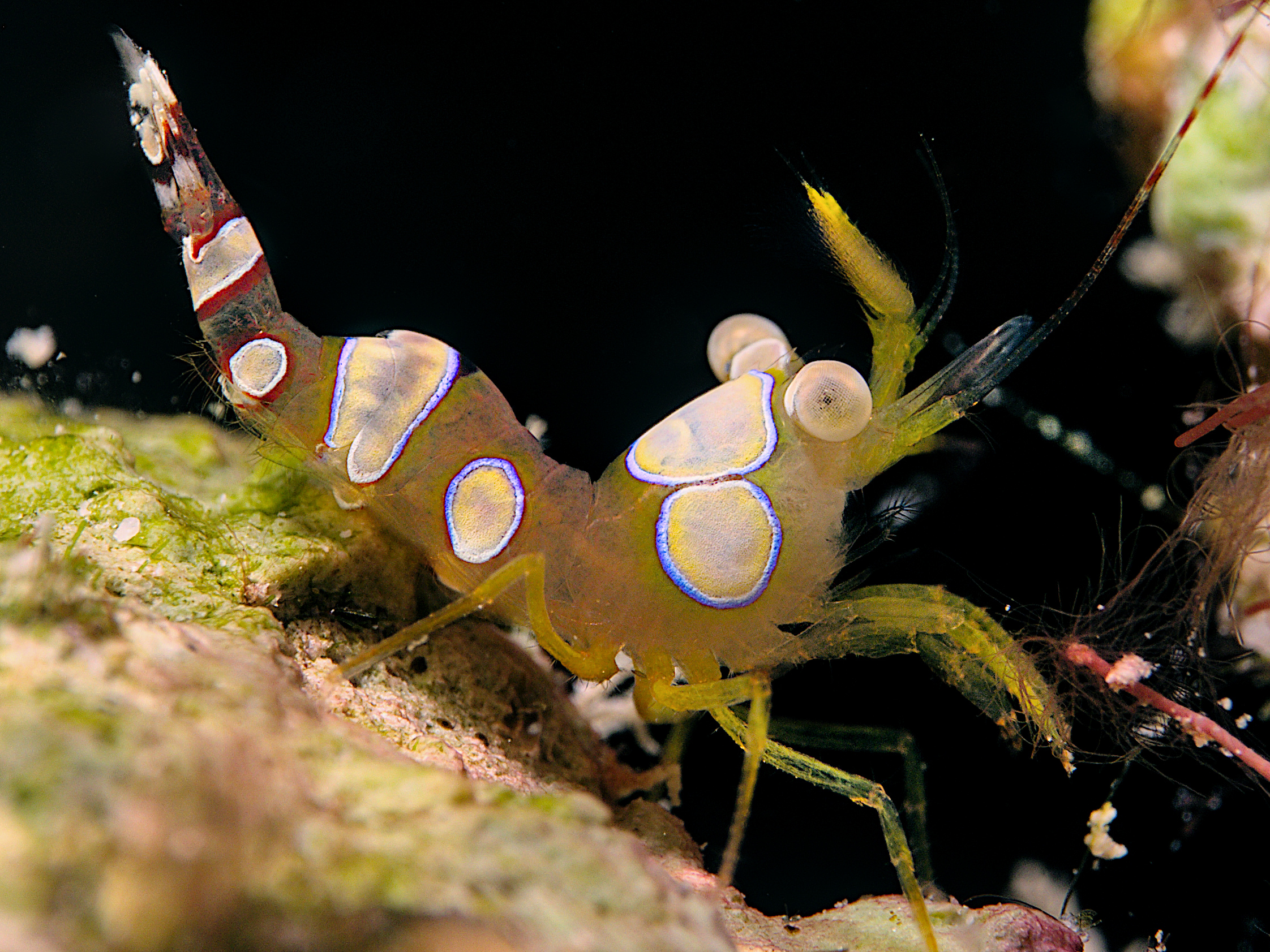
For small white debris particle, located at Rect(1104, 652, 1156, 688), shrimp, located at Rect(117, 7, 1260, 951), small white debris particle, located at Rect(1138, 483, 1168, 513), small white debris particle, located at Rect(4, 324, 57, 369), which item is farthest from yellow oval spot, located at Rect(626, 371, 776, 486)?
small white debris particle, located at Rect(4, 324, 57, 369)

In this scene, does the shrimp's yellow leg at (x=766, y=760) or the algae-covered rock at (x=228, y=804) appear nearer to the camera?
the algae-covered rock at (x=228, y=804)

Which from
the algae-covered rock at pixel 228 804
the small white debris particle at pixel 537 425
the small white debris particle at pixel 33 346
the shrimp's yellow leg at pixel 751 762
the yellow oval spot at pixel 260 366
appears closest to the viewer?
the algae-covered rock at pixel 228 804

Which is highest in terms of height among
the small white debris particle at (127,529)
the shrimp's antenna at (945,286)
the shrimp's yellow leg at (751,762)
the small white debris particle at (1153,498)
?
Answer: the shrimp's antenna at (945,286)

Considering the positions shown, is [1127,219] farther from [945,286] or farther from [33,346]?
[33,346]

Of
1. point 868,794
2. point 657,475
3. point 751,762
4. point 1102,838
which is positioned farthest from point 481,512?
point 1102,838

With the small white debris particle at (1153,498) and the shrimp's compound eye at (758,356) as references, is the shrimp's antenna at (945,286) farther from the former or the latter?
the small white debris particle at (1153,498)

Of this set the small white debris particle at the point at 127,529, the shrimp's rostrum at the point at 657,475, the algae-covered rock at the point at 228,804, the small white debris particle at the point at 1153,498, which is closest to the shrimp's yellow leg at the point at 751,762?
the shrimp's rostrum at the point at 657,475

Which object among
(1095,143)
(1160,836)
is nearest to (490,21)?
(1095,143)

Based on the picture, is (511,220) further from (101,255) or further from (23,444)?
(23,444)
